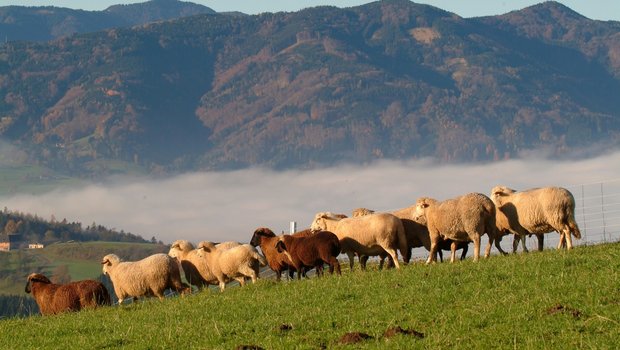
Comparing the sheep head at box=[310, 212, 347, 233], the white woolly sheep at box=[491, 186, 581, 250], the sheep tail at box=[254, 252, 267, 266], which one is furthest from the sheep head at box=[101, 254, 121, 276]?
the white woolly sheep at box=[491, 186, 581, 250]

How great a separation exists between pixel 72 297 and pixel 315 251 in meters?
6.27

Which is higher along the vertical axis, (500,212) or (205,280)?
(500,212)

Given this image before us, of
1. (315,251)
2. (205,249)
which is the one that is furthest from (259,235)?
(315,251)

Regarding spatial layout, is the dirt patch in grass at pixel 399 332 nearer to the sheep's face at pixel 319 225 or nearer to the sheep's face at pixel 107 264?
the sheep's face at pixel 319 225

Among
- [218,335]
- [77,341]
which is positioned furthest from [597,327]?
[77,341]

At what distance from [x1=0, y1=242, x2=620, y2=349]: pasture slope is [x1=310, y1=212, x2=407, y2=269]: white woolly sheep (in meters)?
4.26

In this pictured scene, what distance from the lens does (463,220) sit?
90.3 ft

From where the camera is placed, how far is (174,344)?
59.3ft

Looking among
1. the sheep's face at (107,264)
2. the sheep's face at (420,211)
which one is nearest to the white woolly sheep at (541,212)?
the sheep's face at (420,211)

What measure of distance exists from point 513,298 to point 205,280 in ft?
49.4

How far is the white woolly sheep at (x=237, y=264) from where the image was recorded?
30547 millimetres

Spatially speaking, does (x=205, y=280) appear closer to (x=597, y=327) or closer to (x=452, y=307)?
(x=452, y=307)

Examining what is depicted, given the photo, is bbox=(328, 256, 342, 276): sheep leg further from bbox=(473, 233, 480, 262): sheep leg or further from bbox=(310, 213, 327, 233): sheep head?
bbox=(473, 233, 480, 262): sheep leg

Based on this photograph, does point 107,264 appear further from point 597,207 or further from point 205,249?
point 597,207
